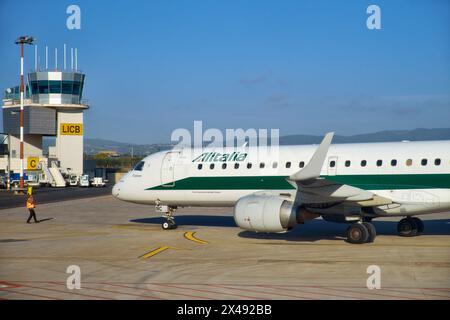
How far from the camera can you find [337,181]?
1938 cm

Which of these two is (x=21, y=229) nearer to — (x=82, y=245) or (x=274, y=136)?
(x=82, y=245)

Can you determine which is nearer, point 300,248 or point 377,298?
point 377,298

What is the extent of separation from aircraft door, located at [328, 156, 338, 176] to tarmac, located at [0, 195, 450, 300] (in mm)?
2379

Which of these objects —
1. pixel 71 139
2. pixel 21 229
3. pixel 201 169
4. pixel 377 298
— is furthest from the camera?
pixel 71 139

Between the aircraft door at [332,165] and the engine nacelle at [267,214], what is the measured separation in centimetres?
247

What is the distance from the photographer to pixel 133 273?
540 inches

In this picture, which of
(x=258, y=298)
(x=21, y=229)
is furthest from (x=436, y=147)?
(x=21, y=229)

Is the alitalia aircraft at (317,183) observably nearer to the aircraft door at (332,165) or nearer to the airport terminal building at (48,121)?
the aircraft door at (332,165)

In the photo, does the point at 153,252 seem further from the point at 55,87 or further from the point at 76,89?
the point at 76,89

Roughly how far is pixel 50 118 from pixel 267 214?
5186 centimetres

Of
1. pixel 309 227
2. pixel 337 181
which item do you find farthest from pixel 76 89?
pixel 337 181

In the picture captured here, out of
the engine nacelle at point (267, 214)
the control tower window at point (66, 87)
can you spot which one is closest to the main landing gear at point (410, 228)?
the engine nacelle at point (267, 214)

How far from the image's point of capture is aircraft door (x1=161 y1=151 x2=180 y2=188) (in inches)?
883

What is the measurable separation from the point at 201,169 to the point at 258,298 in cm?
1151
